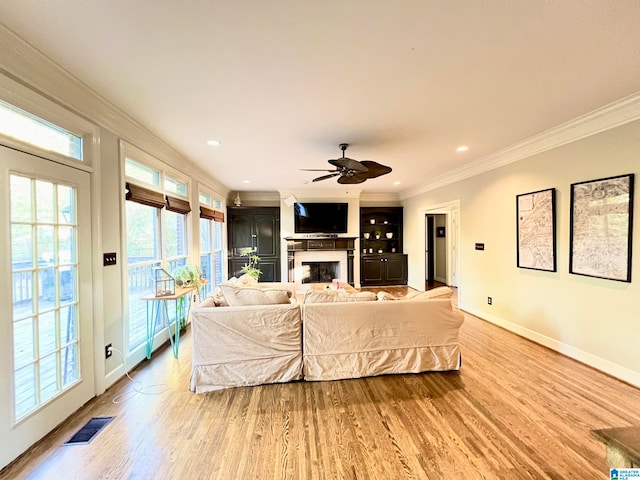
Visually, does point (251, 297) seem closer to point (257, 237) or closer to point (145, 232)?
point (145, 232)

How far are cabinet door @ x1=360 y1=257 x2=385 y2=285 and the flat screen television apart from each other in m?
1.25

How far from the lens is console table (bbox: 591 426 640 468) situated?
750mm

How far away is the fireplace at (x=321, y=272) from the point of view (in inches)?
294

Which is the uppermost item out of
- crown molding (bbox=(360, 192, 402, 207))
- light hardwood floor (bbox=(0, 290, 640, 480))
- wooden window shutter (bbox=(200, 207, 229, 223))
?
crown molding (bbox=(360, 192, 402, 207))

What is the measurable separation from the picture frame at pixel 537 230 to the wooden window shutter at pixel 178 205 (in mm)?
4692

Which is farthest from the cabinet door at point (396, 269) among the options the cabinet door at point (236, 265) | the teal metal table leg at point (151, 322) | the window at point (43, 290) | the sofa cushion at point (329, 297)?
the window at point (43, 290)

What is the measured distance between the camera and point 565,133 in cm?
321

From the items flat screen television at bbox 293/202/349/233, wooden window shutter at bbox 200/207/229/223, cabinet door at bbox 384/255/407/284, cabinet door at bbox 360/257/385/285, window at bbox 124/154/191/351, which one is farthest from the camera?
cabinet door at bbox 384/255/407/284

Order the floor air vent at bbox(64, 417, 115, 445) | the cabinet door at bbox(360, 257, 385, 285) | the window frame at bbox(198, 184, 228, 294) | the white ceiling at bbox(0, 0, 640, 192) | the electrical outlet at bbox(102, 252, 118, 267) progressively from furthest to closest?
the cabinet door at bbox(360, 257, 385, 285) → the window frame at bbox(198, 184, 228, 294) → the electrical outlet at bbox(102, 252, 118, 267) → the floor air vent at bbox(64, 417, 115, 445) → the white ceiling at bbox(0, 0, 640, 192)

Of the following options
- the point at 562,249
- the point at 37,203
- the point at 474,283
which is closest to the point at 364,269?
the point at 474,283

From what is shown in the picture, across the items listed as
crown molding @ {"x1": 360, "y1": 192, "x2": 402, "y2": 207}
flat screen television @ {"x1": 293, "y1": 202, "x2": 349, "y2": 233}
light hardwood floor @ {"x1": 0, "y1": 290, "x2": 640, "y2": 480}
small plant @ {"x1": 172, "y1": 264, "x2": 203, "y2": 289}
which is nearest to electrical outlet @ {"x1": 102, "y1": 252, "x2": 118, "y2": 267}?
small plant @ {"x1": 172, "y1": 264, "x2": 203, "y2": 289}

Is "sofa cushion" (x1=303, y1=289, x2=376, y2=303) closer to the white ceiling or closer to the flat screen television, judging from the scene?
the white ceiling

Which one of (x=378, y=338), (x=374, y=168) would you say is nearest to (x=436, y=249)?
(x=374, y=168)

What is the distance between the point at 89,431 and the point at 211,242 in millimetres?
4265
